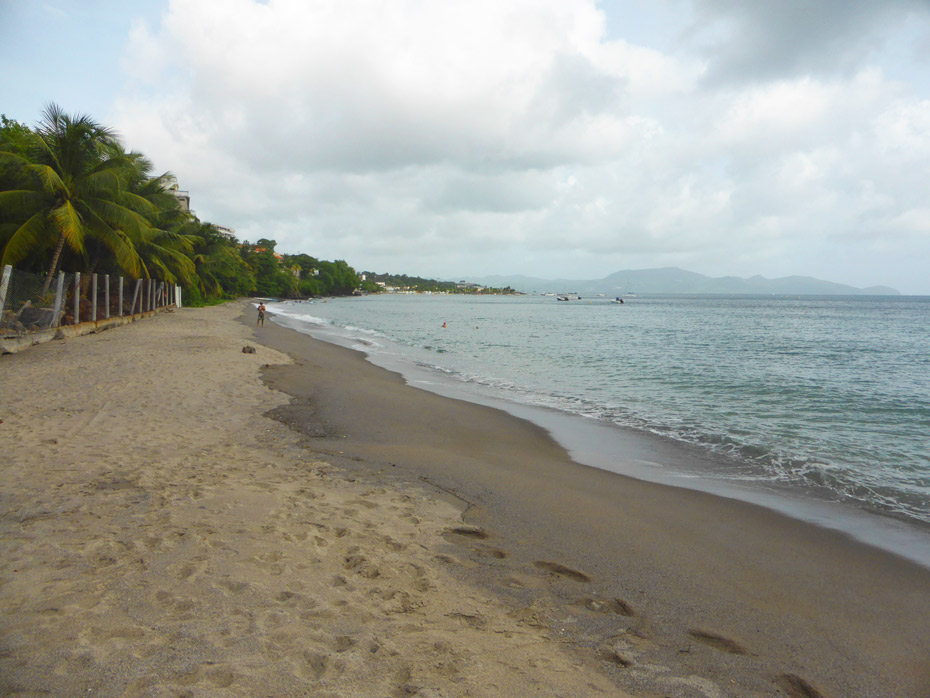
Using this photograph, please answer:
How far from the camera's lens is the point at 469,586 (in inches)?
154

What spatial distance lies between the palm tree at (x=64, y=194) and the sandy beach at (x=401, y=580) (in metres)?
15.2

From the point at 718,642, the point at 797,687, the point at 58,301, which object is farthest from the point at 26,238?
the point at 797,687

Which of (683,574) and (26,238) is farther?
(26,238)

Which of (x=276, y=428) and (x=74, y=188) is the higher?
(x=74, y=188)

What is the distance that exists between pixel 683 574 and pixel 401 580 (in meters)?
2.29

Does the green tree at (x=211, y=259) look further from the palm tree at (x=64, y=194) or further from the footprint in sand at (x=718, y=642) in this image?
the footprint in sand at (x=718, y=642)

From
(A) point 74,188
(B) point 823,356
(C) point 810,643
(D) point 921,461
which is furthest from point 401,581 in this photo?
(B) point 823,356

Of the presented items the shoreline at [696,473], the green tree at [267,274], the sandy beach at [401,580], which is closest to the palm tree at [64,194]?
the sandy beach at [401,580]

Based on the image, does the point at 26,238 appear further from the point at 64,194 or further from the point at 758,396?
the point at 758,396

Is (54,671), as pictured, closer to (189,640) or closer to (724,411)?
(189,640)

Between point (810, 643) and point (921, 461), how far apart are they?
23.9 feet

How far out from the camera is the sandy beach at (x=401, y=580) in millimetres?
2863

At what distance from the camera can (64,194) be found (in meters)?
20.6

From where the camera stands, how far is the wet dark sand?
3.29 meters
